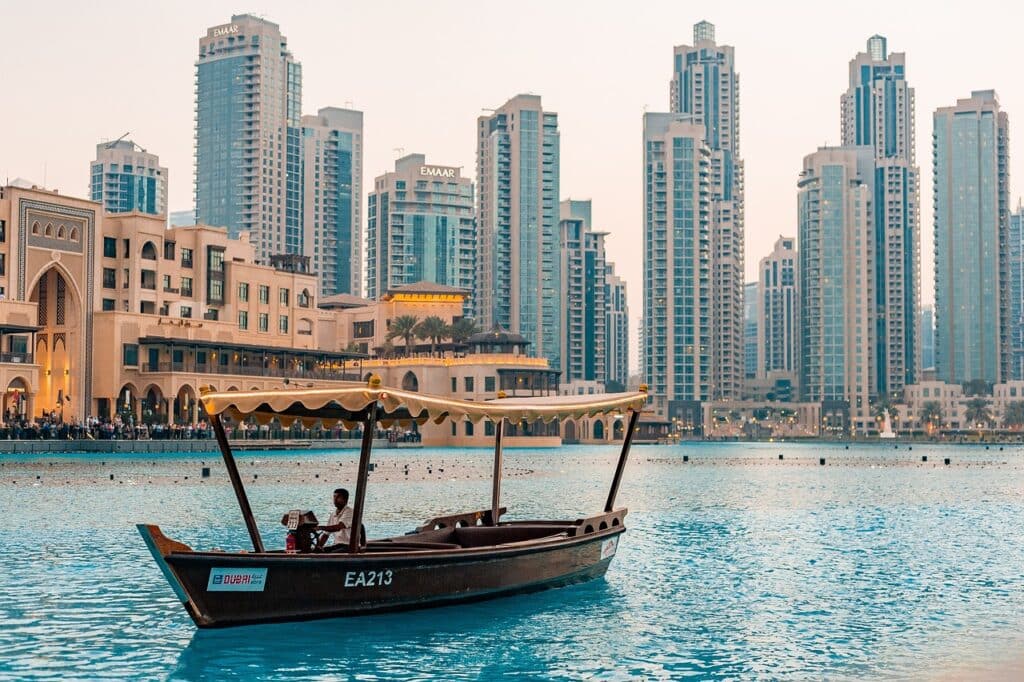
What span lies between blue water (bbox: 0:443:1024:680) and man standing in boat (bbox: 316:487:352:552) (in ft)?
4.15

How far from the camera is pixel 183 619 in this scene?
20.7m

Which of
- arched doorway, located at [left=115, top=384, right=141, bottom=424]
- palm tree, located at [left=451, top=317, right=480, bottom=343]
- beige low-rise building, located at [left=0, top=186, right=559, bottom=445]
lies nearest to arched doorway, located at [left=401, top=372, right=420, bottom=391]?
palm tree, located at [left=451, top=317, right=480, bottom=343]

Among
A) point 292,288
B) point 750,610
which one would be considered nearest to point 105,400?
point 292,288

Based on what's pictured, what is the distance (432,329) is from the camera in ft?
495

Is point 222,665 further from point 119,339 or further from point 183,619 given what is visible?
point 119,339

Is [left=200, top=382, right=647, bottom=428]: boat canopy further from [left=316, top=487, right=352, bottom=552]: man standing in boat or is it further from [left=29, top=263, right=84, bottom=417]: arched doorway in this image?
[left=29, top=263, right=84, bottom=417]: arched doorway

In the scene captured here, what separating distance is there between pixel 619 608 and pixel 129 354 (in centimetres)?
8828

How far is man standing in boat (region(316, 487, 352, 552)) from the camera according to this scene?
20281mm

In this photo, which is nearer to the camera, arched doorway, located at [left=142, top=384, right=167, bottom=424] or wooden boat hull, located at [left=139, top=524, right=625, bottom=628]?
wooden boat hull, located at [left=139, top=524, right=625, bottom=628]

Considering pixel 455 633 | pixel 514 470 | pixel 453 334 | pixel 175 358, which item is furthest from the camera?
pixel 453 334

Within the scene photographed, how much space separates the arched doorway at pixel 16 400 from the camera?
91562 mm

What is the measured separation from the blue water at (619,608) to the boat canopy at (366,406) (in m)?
3.33

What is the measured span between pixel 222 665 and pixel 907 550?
Result: 21.0m

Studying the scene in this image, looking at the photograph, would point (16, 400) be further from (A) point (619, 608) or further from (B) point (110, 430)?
(A) point (619, 608)
